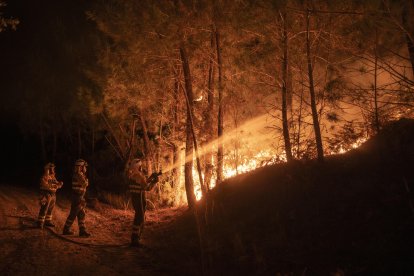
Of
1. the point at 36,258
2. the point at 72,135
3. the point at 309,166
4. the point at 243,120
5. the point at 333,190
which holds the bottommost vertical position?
the point at 36,258

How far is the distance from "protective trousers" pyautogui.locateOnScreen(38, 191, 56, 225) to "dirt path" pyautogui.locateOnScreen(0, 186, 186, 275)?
1.15 ft

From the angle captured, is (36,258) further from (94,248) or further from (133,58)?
(133,58)

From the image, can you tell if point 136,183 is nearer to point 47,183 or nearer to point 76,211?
point 76,211

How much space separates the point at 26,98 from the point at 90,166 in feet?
32.9

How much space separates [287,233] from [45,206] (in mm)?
7057

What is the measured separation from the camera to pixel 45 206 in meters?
11.1

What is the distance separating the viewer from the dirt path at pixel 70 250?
7.81m

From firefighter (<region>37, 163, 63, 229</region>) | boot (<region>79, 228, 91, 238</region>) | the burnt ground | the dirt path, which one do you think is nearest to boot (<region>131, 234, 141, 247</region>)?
the dirt path

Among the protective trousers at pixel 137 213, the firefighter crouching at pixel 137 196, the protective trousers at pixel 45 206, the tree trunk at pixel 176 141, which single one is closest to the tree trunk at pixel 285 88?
the firefighter crouching at pixel 137 196

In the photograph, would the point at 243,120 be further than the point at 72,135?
No

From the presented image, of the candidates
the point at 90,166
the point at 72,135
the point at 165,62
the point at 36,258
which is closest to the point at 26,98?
the point at 72,135

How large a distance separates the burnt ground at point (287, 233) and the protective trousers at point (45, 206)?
0.45 metres

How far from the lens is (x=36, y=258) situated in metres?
8.29

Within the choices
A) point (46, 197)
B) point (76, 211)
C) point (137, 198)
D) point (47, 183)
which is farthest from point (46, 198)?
point (137, 198)
